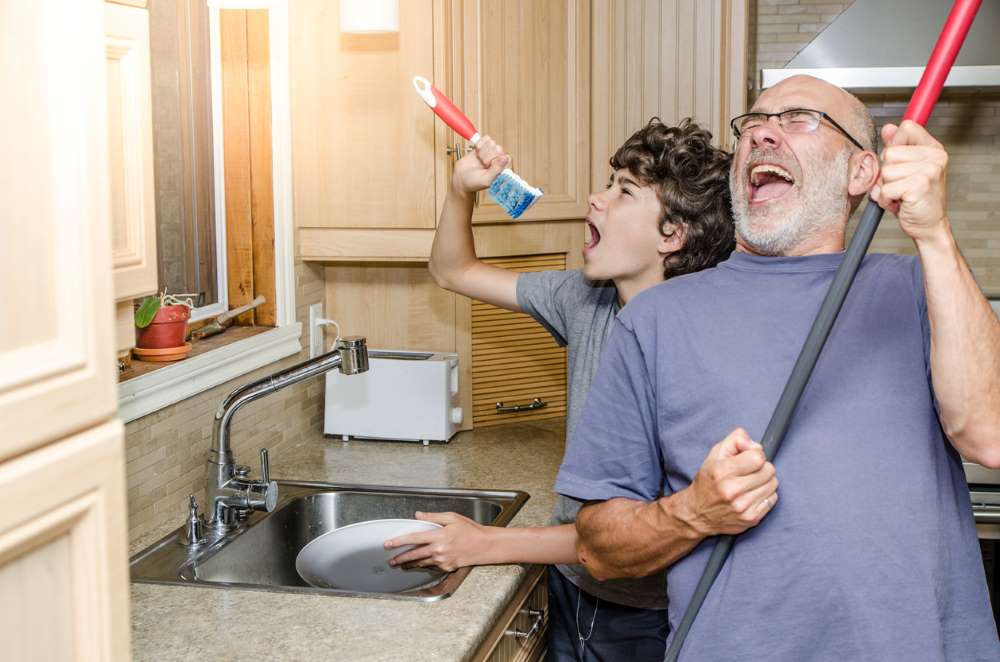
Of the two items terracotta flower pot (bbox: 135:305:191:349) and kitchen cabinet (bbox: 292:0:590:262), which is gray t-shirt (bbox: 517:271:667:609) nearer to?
kitchen cabinet (bbox: 292:0:590:262)

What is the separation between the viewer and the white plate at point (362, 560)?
1.90 m

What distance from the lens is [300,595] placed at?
1.58 metres

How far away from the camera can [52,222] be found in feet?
2.36

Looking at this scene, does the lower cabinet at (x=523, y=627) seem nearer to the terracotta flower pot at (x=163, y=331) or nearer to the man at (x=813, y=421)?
the man at (x=813, y=421)

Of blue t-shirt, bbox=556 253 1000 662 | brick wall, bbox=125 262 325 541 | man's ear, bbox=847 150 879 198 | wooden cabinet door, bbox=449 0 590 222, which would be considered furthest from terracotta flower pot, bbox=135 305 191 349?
man's ear, bbox=847 150 879 198

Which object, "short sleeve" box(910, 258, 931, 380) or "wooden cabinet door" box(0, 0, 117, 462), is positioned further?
"short sleeve" box(910, 258, 931, 380)

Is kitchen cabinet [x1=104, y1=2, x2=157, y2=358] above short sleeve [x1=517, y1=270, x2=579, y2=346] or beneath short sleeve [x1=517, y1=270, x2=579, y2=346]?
above

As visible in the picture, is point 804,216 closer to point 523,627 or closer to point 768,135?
point 768,135

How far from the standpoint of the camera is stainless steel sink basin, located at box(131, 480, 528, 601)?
68.7 inches

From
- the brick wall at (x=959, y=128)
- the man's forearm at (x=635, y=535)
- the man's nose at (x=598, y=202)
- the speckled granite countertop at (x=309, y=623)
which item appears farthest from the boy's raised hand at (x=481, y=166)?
the brick wall at (x=959, y=128)

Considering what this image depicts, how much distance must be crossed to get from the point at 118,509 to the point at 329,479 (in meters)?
1.40

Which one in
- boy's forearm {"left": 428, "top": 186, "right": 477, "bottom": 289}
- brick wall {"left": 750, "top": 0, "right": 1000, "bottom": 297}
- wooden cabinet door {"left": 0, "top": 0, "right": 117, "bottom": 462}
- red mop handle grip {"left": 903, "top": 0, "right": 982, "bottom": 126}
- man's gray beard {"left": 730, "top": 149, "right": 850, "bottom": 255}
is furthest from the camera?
brick wall {"left": 750, "top": 0, "right": 1000, "bottom": 297}

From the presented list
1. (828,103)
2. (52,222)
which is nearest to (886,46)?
(828,103)

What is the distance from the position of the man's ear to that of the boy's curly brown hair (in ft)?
1.32
